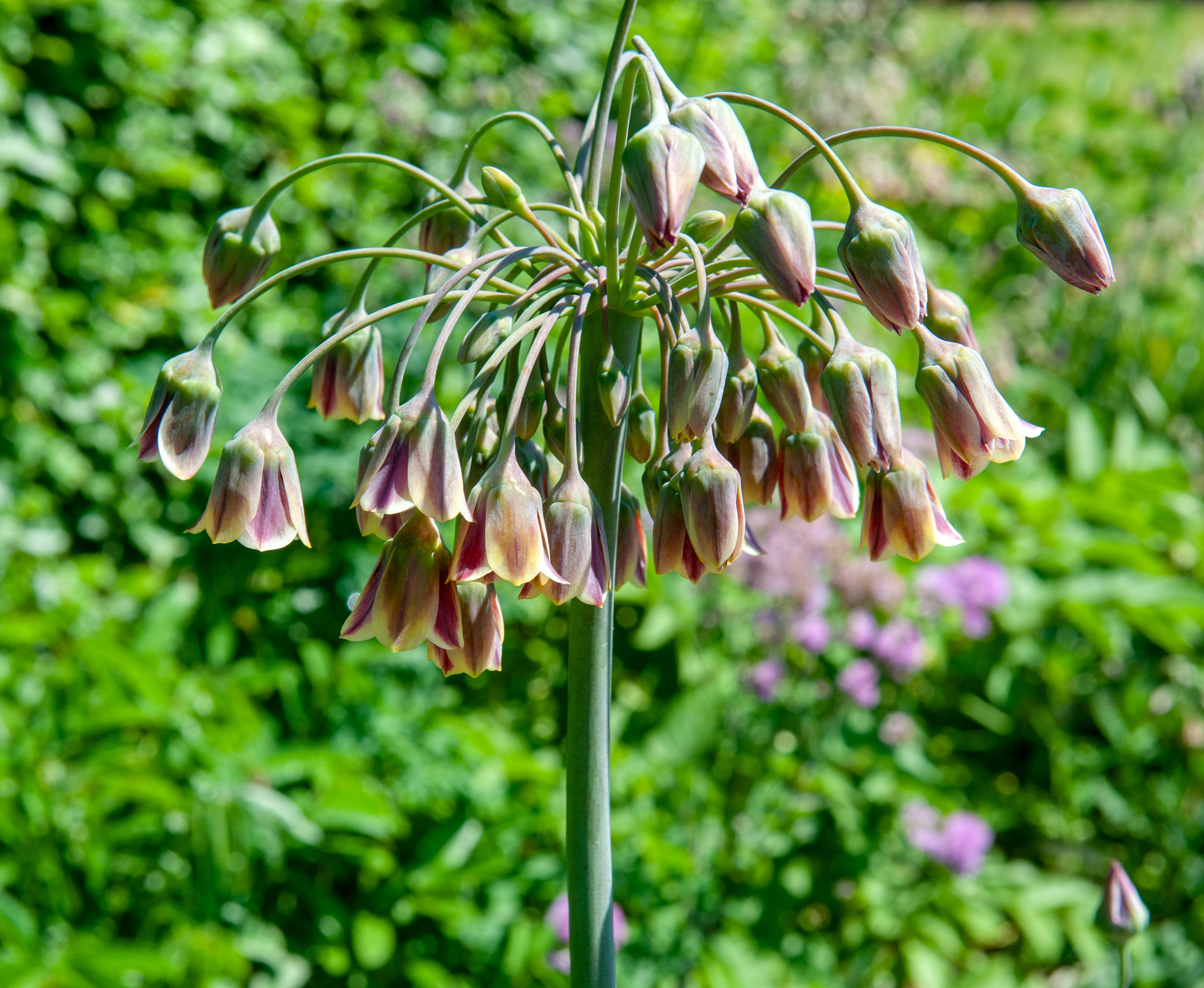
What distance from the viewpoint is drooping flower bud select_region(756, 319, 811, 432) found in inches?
40.9

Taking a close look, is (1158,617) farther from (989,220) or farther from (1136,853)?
(989,220)

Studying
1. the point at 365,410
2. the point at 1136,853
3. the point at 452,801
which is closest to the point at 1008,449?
the point at 365,410

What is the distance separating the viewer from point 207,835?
8.00 ft

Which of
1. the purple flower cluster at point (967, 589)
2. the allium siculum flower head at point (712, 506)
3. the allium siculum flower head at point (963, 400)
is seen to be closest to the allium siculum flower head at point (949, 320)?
the allium siculum flower head at point (963, 400)

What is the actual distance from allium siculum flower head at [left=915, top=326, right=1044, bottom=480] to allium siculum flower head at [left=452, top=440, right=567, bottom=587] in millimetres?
379

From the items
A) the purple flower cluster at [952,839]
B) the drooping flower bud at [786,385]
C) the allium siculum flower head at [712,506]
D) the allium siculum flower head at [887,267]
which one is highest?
the allium siculum flower head at [887,267]

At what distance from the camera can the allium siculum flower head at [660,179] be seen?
0.84 meters

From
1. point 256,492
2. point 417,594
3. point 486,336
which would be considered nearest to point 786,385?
point 486,336

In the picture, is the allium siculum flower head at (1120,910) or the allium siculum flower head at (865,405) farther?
the allium siculum flower head at (1120,910)

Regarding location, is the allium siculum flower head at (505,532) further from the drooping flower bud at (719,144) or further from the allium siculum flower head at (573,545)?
the drooping flower bud at (719,144)

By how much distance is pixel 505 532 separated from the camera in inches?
34.6

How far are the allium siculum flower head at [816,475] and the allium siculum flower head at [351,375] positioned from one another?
0.46 meters

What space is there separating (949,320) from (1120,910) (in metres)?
0.93

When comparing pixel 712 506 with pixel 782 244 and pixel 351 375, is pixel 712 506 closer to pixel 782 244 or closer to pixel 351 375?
pixel 782 244
